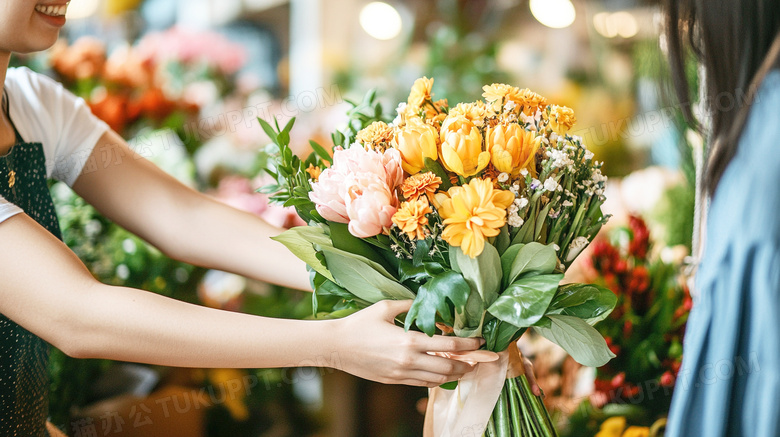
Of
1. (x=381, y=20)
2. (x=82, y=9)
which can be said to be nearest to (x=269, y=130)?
(x=82, y=9)

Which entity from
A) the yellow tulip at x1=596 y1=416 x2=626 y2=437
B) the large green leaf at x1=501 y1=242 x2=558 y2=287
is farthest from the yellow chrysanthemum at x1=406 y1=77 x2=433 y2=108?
the yellow tulip at x1=596 y1=416 x2=626 y2=437

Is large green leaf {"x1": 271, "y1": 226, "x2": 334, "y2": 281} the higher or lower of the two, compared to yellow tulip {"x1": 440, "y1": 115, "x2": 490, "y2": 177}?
lower

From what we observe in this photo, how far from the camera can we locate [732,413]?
737mm

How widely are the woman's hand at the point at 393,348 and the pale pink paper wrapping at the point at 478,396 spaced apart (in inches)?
0.7

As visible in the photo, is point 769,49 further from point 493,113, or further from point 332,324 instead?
point 332,324

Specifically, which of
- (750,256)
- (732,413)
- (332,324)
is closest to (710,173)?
(750,256)

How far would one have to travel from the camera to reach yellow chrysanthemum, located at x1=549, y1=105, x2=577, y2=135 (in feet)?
2.47

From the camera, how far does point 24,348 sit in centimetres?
97

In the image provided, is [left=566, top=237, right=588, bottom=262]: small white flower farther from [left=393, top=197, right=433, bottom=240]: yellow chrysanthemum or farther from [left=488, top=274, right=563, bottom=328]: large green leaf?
[left=393, top=197, right=433, bottom=240]: yellow chrysanthemum

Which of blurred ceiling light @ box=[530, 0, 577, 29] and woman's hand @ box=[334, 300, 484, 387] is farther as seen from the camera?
blurred ceiling light @ box=[530, 0, 577, 29]

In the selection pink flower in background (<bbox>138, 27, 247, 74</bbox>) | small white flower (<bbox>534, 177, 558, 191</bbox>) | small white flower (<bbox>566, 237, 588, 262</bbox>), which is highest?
pink flower in background (<bbox>138, 27, 247, 74</bbox>)

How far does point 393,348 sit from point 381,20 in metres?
2.41

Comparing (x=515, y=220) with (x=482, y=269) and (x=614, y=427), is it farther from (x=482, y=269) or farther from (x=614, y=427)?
(x=614, y=427)

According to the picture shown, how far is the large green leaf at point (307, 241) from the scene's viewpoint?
74 centimetres
